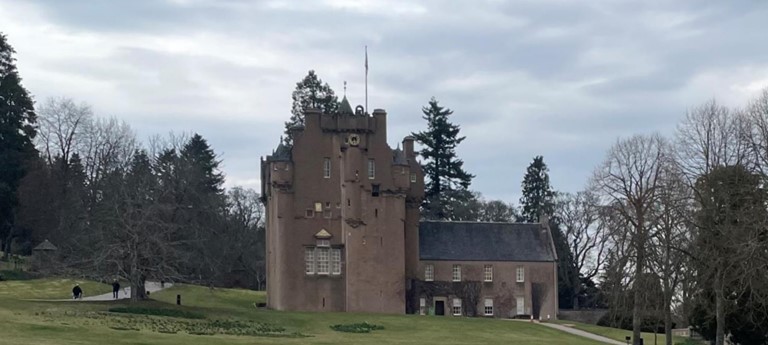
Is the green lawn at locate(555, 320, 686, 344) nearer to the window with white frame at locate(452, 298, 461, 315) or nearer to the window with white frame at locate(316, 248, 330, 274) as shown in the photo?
the window with white frame at locate(452, 298, 461, 315)

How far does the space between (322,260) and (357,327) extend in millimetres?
15104

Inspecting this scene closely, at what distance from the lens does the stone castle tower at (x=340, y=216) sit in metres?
73.3

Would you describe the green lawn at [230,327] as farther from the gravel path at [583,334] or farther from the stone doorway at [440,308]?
the stone doorway at [440,308]

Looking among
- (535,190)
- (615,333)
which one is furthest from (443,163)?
(615,333)

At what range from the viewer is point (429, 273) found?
3068 inches

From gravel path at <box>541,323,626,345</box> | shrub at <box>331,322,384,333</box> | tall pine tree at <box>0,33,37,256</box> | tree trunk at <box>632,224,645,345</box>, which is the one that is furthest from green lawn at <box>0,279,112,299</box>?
tree trunk at <box>632,224,645,345</box>

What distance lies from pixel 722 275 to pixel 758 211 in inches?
193

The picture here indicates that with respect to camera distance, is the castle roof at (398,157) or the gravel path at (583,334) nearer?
the gravel path at (583,334)

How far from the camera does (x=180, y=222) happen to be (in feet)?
236

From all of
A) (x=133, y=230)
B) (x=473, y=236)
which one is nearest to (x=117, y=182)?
(x=133, y=230)

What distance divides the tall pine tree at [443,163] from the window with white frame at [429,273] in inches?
969

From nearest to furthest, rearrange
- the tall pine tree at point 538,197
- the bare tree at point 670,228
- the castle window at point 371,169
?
the bare tree at point 670,228, the castle window at point 371,169, the tall pine tree at point 538,197

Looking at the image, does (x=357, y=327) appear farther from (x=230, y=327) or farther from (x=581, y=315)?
(x=581, y=315)

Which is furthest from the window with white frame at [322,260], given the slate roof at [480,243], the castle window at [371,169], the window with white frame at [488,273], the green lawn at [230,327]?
the window with white frame at [488,273]
